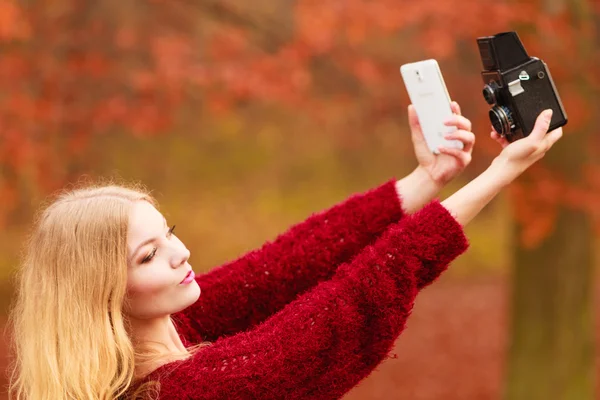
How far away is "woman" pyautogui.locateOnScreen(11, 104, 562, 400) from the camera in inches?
68.8

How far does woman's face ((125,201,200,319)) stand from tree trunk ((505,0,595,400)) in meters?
3.93

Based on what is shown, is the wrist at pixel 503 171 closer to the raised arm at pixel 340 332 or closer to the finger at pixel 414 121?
the raised arm at pixel 340 332

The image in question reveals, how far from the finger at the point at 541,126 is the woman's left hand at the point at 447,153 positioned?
0.20m

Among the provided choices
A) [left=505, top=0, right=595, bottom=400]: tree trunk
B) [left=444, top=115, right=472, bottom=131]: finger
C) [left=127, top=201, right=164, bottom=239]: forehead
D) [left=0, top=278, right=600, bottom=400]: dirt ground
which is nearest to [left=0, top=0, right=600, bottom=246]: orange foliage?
[left=505, top=0, right=595, bottom=400]: tree trunk

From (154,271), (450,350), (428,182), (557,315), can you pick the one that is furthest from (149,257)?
(450,350)

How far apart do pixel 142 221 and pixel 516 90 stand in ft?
2.93

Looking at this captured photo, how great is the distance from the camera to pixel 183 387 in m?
1.77

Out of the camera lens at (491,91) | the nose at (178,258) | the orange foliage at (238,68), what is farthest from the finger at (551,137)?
the orange foliage at (238,68)

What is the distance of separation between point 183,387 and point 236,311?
1.46 feet

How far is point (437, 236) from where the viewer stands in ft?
5.72

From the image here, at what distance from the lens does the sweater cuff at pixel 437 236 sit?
174 cm

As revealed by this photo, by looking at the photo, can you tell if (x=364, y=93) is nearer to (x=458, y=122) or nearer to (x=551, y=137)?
(x=458, y=122)

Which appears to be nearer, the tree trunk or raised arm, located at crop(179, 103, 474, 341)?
raised arm, located at crop(179, 103, 474, 341)

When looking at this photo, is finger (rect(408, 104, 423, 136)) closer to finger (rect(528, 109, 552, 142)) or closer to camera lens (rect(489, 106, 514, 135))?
camera lens (rect(489, 106, 514, 135))
